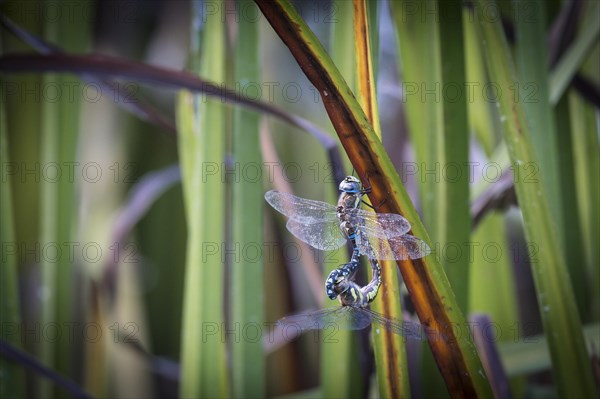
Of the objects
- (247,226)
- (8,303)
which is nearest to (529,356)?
(247,226)

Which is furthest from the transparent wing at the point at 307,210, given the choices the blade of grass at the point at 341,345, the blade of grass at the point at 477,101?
the blade of grass at the point at 477,101

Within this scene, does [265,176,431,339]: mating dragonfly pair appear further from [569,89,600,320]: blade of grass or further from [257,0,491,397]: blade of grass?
[569,89,600,320]: blade of grass

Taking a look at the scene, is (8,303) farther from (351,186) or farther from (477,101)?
(477,101)

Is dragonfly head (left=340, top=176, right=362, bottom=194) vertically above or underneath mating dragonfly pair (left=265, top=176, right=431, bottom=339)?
above

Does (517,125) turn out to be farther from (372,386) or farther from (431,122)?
(372,386)

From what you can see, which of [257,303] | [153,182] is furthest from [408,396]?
[153,182]

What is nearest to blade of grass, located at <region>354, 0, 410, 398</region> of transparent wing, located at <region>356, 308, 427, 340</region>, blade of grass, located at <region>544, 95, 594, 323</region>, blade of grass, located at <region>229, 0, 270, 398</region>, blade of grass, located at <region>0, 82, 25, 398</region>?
transparent wing, located at <region>356, 308, 427, 340</region>

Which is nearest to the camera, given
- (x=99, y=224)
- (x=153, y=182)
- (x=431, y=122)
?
(x=431, y=122)
